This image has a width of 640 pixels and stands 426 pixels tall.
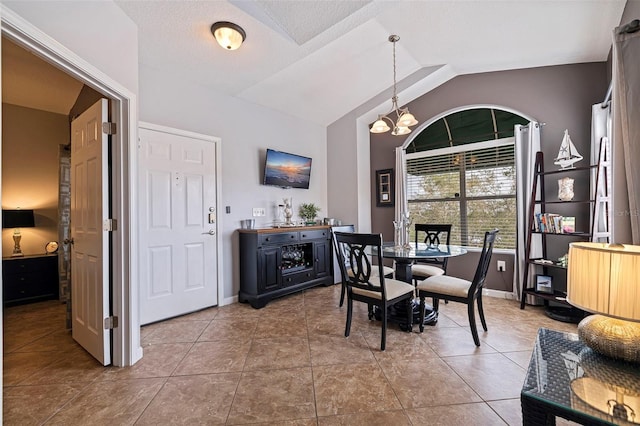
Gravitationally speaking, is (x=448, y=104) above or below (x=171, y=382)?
above

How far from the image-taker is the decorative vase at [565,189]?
2.97 m

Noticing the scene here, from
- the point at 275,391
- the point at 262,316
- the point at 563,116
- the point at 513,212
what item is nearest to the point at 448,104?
the point at 563,116

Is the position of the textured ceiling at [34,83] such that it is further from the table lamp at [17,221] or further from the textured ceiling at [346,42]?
the table lamp at [17,221]

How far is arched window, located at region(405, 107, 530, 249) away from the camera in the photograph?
363cm

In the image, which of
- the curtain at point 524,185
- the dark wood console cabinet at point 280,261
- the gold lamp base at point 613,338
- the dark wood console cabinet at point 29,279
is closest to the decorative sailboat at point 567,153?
the curtain at point 524,185

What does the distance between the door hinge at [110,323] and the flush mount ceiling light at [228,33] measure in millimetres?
2409

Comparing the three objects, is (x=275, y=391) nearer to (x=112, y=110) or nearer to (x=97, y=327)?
(x=97, y=327)

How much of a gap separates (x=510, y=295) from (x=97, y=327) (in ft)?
14.2

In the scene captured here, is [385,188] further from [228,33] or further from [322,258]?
[228,33]

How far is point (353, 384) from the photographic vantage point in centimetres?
184

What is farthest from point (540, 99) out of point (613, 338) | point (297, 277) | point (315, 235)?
point (297, 277)

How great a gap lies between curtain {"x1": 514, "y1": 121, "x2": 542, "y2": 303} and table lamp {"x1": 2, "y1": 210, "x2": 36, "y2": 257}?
6.21 m

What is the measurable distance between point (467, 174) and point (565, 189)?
1119mm

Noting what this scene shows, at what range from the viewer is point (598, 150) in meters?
2.82
